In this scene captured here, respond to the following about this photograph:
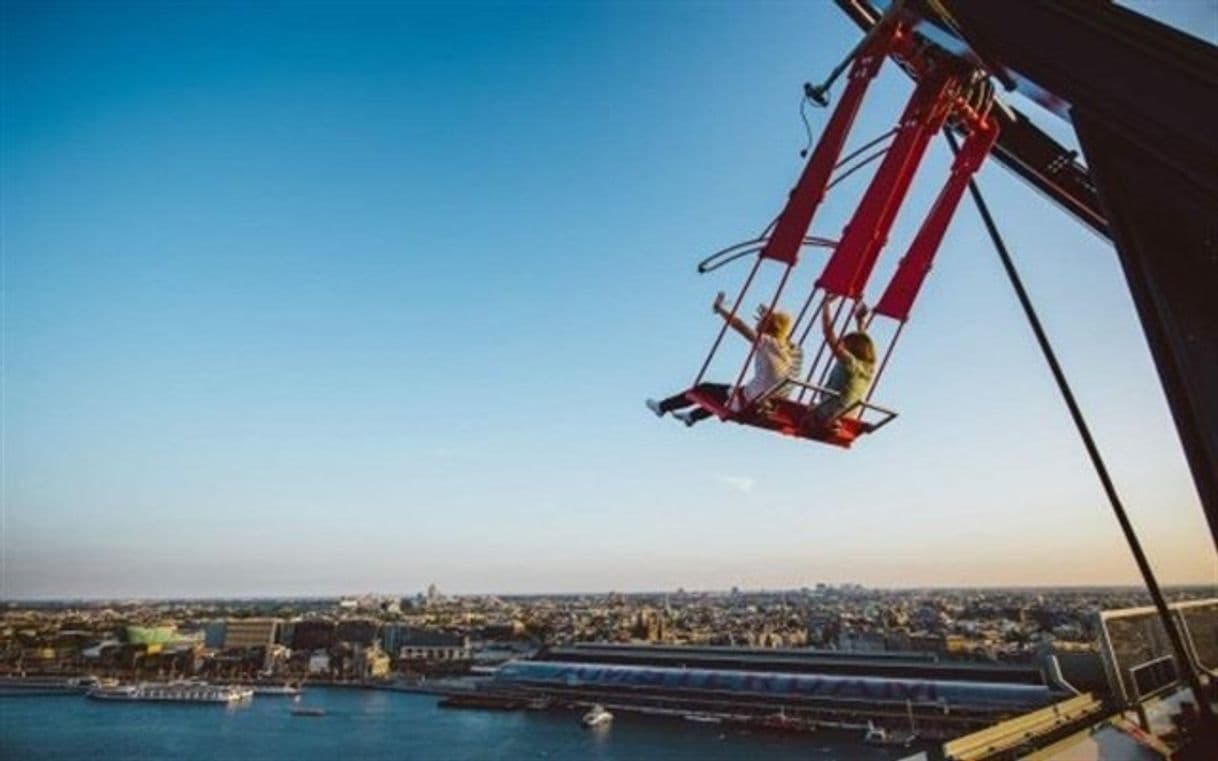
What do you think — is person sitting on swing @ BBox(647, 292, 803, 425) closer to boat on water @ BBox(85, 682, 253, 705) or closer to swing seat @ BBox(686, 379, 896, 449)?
swing seat @ BBox(686, 379, 896, 449)

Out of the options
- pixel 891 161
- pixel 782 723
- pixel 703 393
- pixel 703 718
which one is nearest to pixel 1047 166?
pixel 891 161

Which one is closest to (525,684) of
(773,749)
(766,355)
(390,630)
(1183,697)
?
(773,749)

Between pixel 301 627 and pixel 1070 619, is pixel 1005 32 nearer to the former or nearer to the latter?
pixel 1070 619

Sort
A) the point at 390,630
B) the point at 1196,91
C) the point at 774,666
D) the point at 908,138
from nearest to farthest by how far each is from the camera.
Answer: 1. the point at 1196,91
2. the point at 908,138
3. the point at 774,666
4. the point at 390,630

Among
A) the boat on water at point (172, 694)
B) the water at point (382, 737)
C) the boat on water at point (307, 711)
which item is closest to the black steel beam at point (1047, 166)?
the water at point (382, 737)

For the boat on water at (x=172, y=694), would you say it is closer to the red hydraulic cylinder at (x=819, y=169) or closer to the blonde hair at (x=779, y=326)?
the blonde hair at (x=779, y=326)

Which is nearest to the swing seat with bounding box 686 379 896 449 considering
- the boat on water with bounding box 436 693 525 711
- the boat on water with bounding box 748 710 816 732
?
the boat on water with bounding box 748 710 816 732

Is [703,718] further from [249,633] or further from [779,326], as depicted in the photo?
[249,633]
